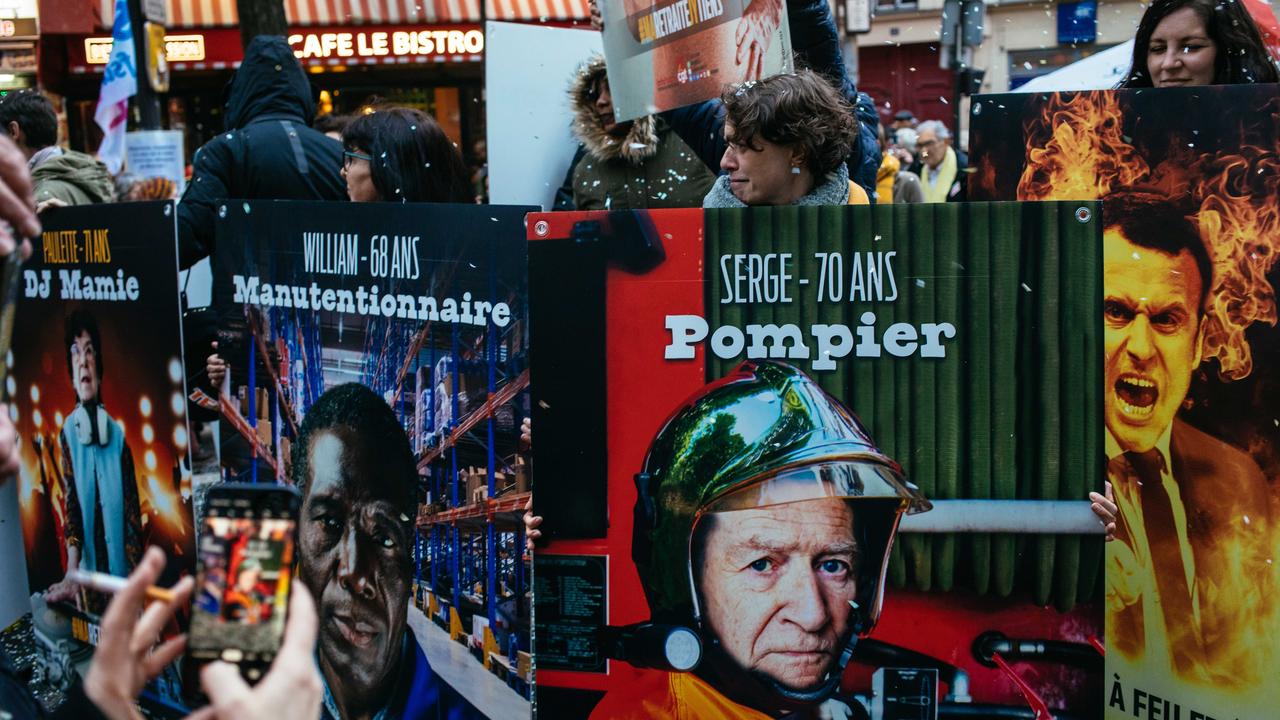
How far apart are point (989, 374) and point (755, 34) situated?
1.18 m

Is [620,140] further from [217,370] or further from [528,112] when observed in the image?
[217,370]

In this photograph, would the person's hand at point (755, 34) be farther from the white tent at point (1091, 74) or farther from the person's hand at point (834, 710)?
the white tent at point (1091, 74)

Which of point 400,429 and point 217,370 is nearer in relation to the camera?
point 400,429

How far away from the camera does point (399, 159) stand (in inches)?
143

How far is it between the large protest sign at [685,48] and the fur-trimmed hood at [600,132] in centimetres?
70

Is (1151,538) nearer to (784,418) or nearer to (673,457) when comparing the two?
(784,418)

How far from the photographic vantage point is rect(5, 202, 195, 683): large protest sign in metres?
3.65

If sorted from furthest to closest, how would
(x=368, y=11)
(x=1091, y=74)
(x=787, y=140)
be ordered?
1. (x=368, y=11)
2. (x=1091, y=74)
3. (x=787, y=140)

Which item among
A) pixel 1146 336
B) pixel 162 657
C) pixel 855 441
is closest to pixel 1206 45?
pixel 1146 336

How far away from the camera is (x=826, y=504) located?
2.40m

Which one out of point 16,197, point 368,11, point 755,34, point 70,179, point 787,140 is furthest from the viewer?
point 368,11

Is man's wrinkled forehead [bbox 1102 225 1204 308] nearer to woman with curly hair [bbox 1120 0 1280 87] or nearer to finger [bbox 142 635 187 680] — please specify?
woman with curly hair [bbox 1120 0 1280 87]

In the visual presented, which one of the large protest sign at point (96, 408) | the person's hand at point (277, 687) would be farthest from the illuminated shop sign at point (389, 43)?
the person's hand at point (277, 687)

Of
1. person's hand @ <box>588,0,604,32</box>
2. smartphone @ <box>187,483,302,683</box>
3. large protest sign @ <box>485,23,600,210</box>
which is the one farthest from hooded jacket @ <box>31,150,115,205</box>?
smartphone @ <box>187,483,302,683</box>
